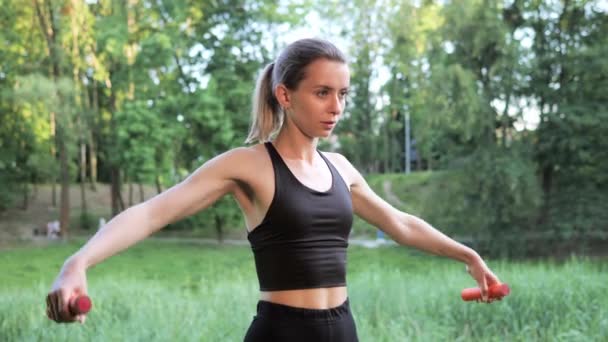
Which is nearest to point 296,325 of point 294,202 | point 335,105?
point 294,202

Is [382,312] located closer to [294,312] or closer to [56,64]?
[294,312]

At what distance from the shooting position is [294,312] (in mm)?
1458

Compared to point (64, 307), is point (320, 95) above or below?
above

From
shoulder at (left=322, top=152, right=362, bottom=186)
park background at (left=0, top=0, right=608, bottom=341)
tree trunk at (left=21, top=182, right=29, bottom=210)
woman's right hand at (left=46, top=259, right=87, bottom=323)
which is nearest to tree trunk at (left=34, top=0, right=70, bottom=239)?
park background at (left=0, top=0, right=608, bottom=341)

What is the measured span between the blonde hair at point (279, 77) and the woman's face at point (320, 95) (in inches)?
0.6

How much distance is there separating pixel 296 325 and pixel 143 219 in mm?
396

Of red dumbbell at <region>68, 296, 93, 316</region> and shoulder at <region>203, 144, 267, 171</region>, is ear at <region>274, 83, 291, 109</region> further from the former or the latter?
red dumbbell at <region>68, 296, 93, 316</region>

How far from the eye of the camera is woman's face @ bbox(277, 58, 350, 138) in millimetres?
1501

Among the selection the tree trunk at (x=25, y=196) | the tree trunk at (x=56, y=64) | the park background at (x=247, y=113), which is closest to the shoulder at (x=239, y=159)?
the park background at (x=247, y=113)

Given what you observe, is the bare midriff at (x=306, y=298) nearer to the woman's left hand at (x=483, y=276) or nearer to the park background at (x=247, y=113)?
the woman's left hand at (x=483, y=276)

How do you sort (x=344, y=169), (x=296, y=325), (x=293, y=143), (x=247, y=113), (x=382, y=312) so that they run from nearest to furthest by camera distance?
1. (x=296, y=325)
2. (x=293, y=143)
3. (x=344, y=169)
4. (x=382, y=312)
5. (x=247, y=113)

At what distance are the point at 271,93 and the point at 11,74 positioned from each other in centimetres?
1747

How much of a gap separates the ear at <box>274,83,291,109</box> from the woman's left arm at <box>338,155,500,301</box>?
28cm

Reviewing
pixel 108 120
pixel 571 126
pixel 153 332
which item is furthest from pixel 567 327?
pixel 108 120
